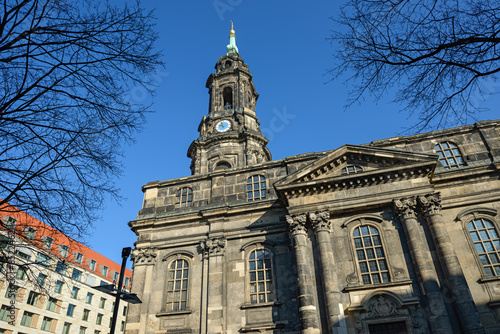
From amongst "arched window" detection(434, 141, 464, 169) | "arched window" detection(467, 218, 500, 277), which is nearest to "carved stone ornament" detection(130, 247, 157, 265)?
"arched window" detection(467, 218, 500, 277)

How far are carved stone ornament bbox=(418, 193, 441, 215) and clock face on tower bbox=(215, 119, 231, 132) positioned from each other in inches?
917

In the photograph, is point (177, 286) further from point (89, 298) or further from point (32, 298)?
point (89, 298)

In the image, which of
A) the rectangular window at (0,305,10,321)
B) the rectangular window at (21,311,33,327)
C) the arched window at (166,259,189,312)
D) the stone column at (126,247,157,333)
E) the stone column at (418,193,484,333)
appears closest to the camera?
the stone column at (418,193,484,333)

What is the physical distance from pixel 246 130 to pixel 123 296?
83.5ft

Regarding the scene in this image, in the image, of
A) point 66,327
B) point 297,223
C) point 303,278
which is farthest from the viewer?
point 66,327

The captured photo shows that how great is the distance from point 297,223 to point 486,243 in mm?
9378

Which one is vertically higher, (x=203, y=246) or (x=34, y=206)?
(x=203, y=246)

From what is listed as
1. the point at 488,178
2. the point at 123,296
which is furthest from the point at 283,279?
the point at 488,178

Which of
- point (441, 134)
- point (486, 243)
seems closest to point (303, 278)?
point (486, 243)

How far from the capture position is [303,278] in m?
17.8

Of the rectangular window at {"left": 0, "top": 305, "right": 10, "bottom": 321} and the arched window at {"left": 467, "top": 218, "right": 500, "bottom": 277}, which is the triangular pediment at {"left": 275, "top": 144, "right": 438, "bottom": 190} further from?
the rectangular window at {"left": 0, "top": 305, "right": 10, "bottom": 321}

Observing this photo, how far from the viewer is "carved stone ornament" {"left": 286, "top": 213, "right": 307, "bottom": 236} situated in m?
19.2

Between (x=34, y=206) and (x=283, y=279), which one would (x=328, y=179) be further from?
(x=34, y=206)

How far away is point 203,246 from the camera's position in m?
21.5
